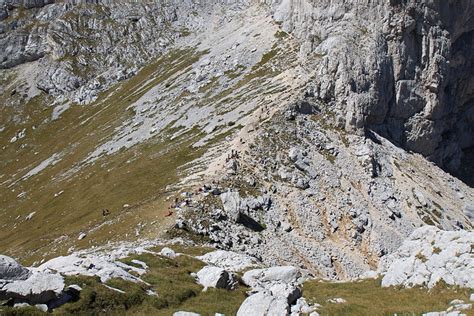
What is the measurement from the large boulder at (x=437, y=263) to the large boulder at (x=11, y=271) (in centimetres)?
2348

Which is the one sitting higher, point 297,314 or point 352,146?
point 297,314

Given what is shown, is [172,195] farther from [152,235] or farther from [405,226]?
[405,226]

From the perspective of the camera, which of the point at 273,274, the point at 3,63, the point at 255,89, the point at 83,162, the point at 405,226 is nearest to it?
the point at 273,274

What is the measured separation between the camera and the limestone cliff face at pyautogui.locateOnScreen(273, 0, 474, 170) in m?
86.2

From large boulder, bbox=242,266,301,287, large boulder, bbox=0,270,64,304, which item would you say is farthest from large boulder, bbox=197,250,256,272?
large boulder, bbox=0,270,64,304

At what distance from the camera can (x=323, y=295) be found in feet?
99.2

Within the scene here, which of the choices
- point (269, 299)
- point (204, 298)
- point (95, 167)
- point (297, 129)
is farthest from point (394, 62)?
point (269, 299)

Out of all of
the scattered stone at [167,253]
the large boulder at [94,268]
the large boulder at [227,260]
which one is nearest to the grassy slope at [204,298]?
the large boulder at [94,268]

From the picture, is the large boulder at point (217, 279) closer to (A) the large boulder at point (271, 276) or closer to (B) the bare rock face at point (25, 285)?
(A) the large boulder at point (271, 276)

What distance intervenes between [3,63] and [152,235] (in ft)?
499

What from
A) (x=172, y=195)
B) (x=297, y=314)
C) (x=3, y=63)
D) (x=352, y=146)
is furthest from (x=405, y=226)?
(x=3, y=63)

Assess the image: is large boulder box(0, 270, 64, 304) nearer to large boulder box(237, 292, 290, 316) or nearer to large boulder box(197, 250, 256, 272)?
large boulder box(237, 292, 290, 316)

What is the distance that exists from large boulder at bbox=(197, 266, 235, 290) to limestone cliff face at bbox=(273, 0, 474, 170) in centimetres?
5591

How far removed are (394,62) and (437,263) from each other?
7386 centimetres
